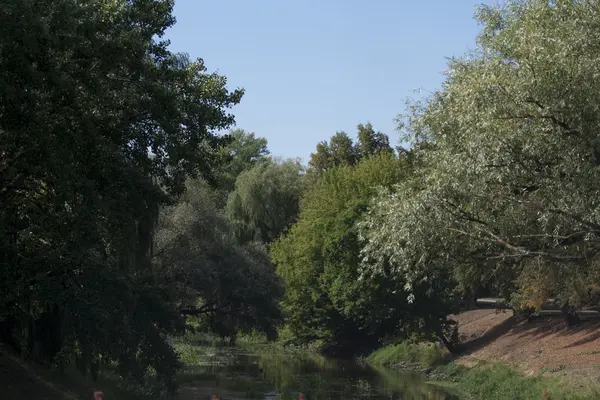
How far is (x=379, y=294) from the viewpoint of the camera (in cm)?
4672

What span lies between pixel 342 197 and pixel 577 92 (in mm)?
34378

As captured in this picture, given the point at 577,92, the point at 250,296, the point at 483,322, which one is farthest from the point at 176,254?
the point at 483,322

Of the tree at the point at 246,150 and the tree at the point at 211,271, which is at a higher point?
the tree at the point at 246,150

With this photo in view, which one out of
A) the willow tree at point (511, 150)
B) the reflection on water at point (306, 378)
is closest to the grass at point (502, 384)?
the reflection on water at point (306, 378)

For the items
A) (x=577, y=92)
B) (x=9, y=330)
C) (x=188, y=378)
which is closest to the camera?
Answer: (x=577, y=92)

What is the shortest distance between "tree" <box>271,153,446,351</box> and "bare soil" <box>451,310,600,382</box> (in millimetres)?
4248

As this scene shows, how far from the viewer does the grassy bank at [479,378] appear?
30.4 m

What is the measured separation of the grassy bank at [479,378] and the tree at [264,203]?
1221 centimetres

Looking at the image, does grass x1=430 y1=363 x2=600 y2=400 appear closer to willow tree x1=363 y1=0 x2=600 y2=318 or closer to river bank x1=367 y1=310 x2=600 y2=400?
river bank x1=367 y1=310 x2=600 y2=400

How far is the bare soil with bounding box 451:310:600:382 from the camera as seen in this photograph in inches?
1350

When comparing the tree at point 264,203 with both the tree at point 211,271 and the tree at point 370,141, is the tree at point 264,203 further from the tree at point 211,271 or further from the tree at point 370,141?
the tree at point 211,271

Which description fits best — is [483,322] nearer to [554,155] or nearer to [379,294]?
[379,294]

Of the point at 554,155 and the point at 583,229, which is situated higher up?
the point at 554,155

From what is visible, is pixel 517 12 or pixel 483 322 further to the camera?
pixel 483 322
